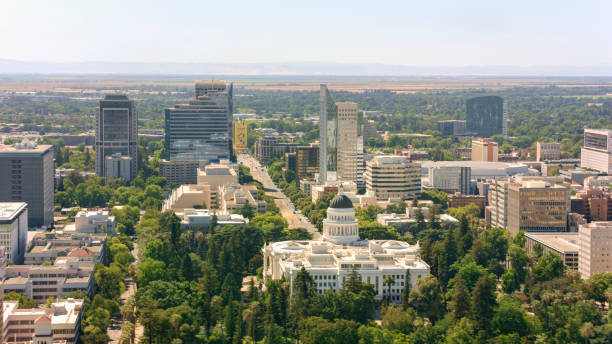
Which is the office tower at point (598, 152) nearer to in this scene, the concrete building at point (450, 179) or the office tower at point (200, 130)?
the concrete building at point (450, 179)

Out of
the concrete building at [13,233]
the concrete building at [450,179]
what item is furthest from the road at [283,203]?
the concrete building at [13,233]

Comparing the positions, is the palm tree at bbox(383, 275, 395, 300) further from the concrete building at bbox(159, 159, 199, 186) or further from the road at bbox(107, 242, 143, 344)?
the concrete building at bbox(159, 159, 199, 186)

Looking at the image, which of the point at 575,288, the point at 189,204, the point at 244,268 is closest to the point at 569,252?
the point at 575,288

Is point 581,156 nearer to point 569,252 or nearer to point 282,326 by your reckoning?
point 569,252

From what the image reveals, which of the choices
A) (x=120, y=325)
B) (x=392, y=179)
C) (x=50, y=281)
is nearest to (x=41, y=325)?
(x=120, y=325)

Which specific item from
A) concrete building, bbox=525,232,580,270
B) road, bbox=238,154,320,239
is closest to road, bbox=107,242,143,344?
road, bbox=238,154,320,239

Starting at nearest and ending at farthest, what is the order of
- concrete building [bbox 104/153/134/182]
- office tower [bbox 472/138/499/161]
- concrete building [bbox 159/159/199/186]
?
concrete building [bbox 159/159/199/186], concrete building [bbox 104/153/134/182], office tower [bbox 472/138/499/161]
